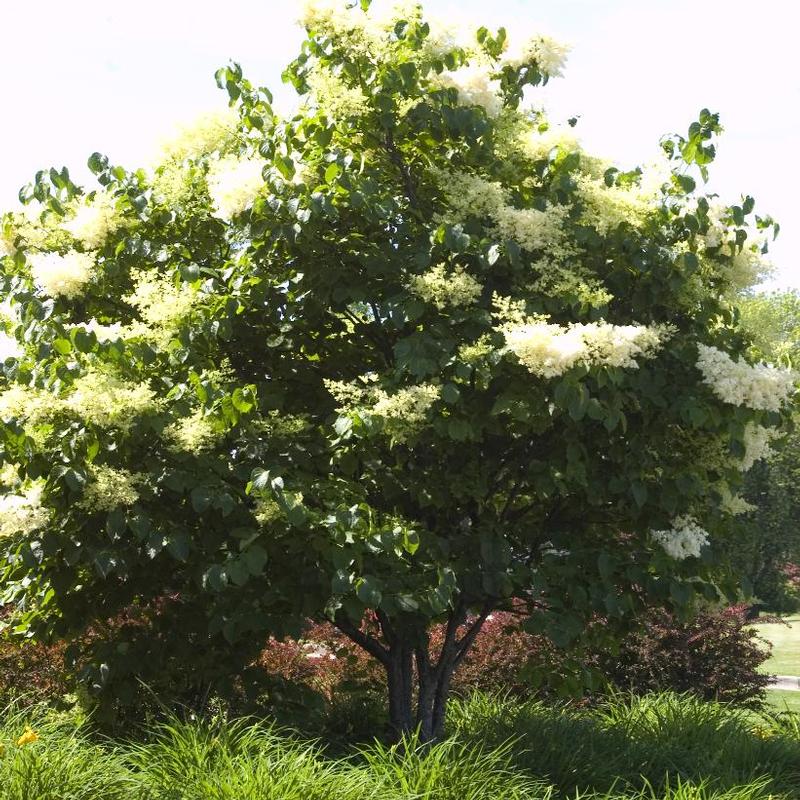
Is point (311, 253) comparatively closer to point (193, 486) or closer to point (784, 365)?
point (193, 486)

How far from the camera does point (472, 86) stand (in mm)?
5699

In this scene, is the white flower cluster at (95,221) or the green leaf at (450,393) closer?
the green leaf at (450,393)

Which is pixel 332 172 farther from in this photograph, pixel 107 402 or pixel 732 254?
pixel 732 254

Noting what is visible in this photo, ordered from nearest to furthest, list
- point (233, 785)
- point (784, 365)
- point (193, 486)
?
1. point (233, 785)
2. point (193, 486)
3. point (784, 365)

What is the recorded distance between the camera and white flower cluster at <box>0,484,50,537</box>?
17.1 ft

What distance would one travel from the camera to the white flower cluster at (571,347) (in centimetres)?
482

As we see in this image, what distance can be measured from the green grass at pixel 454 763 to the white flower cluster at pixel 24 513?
1.04 meters

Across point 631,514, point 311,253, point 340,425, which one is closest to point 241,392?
point 340,425

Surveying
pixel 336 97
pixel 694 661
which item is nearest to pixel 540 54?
pixel 336 97

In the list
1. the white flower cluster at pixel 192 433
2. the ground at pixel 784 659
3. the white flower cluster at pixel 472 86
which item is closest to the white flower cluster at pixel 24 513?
the white flower cluster at pixel 192 433

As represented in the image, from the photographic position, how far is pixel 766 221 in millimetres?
5977

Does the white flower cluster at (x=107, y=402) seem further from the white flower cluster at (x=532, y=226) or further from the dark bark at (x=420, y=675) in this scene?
the dark bark at (x=420, y=675)

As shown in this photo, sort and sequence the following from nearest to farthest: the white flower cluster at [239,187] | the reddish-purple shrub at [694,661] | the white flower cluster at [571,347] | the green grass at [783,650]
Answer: the white flower cluster at [571,347], the white flower cluster at [239,187], the reddish-purple shrub at [694,661], the green grass at [783,650]

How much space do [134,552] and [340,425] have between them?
1.44 metres
